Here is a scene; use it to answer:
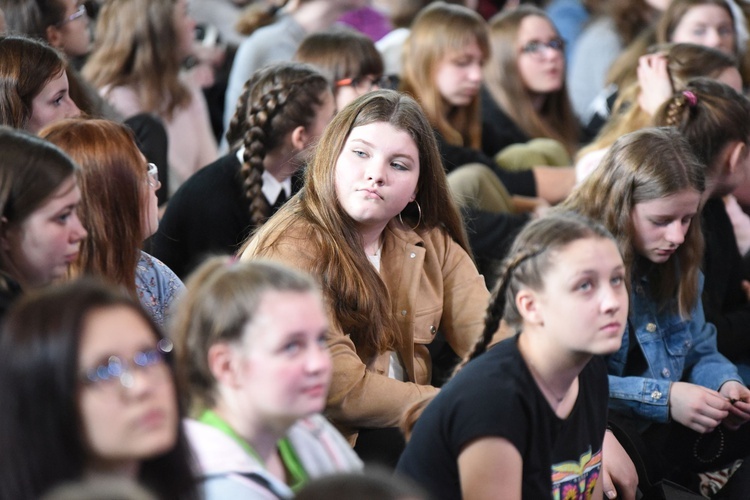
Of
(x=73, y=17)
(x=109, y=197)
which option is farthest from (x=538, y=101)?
(x=109, y=197)

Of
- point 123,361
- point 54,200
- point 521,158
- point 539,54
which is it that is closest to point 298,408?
point 123,361

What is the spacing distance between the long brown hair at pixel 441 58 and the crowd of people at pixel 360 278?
0.4 inches

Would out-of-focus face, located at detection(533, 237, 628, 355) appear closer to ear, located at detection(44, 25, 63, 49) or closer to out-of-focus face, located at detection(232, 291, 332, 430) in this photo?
out-of-focus face, located at detection(232, 291, 332, 430)

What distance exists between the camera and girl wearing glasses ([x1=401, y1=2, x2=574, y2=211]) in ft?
11.9

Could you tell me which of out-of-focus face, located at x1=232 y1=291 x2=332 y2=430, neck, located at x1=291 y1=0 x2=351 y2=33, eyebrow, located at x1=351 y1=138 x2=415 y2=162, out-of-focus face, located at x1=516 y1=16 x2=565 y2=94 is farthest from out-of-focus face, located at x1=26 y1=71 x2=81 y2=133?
out-of-focus face, located at x1=516 y1=16 x2=565 y2=94

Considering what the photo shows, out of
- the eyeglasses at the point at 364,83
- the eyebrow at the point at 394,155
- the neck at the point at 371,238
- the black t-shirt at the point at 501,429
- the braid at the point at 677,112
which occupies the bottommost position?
the black t-shirt at the point at 501,429

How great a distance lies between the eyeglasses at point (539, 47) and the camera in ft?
14.0

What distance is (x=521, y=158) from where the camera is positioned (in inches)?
149

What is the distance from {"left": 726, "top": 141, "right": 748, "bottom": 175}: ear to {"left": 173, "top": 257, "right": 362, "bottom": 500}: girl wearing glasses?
1.60 metres

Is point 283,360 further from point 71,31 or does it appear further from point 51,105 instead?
point 71,31

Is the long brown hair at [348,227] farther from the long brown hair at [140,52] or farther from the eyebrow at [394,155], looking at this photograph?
the long brown hair at [140,52]

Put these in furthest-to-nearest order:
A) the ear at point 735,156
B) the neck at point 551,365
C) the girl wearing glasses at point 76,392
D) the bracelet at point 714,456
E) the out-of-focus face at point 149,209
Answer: the ear at point 735,156 → the bracelet at point 714,456 → the out-of-focus face at point 149,209 → the neck at point 551,365 → the girl wearing glasses at point 76,392

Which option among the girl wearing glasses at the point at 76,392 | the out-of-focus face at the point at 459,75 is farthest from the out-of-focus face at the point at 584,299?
the out-of-focus face at the point at 459,75

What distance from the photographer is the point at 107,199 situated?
79.4 inches
